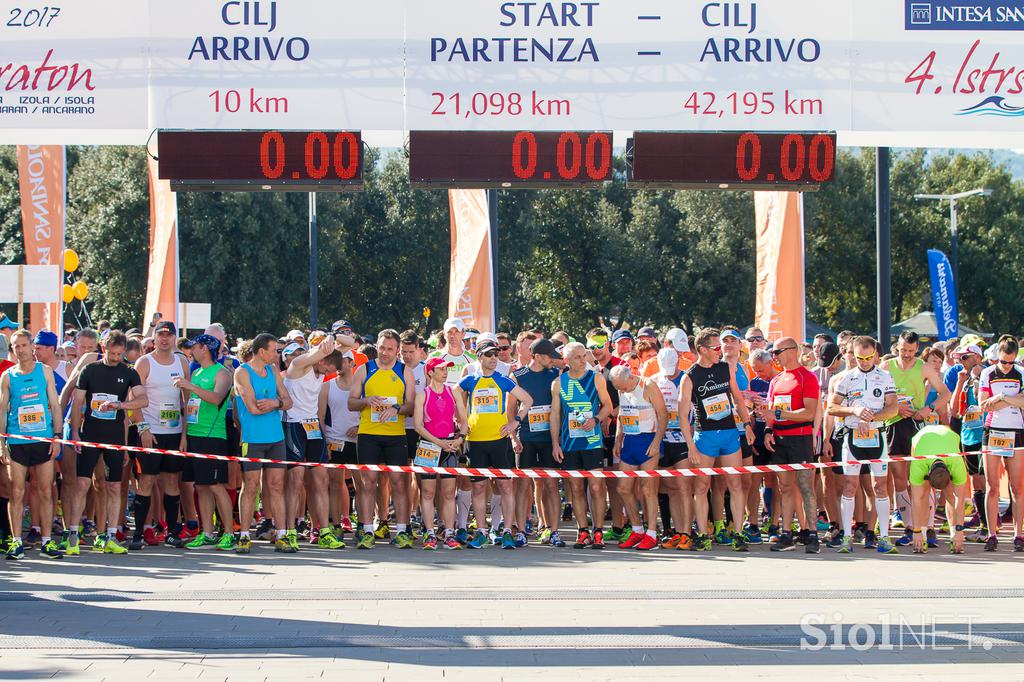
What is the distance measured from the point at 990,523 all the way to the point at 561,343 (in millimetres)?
4949

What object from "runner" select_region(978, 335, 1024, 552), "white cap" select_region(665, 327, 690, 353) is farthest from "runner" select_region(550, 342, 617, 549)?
"runner" select_region(978, 335, 1024, 552)

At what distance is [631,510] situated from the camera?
1205 centimetres

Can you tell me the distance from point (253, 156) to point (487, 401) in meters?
3.39

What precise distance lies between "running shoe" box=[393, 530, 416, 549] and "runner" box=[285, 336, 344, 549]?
Result: 58 cm

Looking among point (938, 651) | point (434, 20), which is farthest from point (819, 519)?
point (434, 20)

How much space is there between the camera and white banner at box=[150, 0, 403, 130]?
11.6 m

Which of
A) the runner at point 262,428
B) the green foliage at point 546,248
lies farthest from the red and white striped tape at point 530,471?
the green foliage at point 546,248

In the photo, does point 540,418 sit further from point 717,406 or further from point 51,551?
point 51,551

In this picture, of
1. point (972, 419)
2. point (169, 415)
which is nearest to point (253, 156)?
point (169, 415)

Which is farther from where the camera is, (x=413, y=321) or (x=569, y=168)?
(x=413, y=321)

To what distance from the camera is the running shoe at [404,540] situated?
1191cm

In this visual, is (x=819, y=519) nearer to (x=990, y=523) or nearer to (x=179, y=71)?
(x=990, y=523)

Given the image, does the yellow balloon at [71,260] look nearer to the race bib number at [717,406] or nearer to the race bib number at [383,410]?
the race bib number at [383,410]

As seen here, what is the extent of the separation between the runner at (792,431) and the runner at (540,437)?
219 cm
